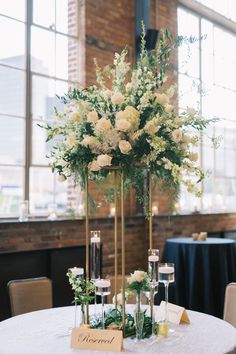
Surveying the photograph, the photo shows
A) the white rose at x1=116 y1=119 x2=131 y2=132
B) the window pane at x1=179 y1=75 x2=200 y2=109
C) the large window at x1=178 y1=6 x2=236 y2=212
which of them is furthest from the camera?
the large window at x1=178 y1=6 x2=236 y2=212

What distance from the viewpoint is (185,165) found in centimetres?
229

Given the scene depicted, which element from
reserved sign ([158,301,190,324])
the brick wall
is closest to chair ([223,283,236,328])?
reserved sign ([158,301,190,324])

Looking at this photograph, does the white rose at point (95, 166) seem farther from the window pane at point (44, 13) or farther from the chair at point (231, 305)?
the window pane at point (44, 13)

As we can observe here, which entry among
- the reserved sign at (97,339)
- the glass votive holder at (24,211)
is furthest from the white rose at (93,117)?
the glass votive holder at (24,211)

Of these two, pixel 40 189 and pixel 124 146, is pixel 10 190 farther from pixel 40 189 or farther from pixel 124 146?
pixel 124 146

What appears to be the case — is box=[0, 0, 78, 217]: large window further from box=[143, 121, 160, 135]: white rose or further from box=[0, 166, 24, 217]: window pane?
box=[143, 121, 160, 135]: white rose

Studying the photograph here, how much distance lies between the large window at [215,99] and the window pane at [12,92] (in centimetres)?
276

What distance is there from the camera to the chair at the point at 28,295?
2.95 m

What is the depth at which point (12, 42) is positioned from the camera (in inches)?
197

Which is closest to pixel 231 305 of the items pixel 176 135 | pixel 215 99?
pixel 176 135

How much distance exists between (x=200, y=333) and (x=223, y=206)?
5.68 m

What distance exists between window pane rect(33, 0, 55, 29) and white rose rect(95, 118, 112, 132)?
348 cm

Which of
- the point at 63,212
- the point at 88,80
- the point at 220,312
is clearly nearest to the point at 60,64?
the point at 88,80

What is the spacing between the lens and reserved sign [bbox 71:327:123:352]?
6.48 ft
